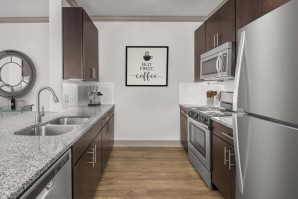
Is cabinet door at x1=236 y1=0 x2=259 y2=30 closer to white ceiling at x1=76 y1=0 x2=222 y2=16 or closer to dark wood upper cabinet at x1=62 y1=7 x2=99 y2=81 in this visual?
white ceiling at x1=76 y1=0 x2=222 y2=16

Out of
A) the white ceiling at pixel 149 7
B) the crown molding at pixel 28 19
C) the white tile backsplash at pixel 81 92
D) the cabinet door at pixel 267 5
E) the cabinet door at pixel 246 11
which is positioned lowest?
the white tile backsplash at pixel 81 92

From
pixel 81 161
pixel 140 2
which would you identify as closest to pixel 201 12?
pixel 140 2

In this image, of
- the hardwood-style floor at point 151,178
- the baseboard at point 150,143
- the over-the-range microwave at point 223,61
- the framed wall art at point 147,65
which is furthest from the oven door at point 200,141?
the framed wall art at point 147,65

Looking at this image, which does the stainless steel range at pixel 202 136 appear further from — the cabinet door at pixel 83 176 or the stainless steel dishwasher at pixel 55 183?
the stainless steel dishwasher at pixel 55 183

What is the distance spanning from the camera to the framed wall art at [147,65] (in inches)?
196

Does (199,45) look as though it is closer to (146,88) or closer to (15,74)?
(146,88)

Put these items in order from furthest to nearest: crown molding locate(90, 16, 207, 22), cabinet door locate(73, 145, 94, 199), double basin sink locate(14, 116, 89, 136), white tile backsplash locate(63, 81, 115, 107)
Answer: crown molding locate(90, 16, 207, 22) → white tile backsplash locate(63, 81, 115, 107) → double basin sink locate(14, 116, 89, 136) → cabinet door locate(73, 145, 94, 199)

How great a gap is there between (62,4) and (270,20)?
9.35 ft

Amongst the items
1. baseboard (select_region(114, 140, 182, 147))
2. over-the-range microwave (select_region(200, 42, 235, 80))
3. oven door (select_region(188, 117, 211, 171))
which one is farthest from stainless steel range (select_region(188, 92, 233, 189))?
baseboard (select_region(114, 140, 182, 147))

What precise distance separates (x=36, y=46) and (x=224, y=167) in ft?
8.76

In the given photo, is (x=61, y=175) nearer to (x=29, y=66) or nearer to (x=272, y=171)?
(x=272, y=171)

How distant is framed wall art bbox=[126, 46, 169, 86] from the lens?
16.4ft

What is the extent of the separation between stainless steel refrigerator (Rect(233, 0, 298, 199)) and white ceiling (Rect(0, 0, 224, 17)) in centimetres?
269

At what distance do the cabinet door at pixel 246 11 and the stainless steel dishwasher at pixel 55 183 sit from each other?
1.85 meters
